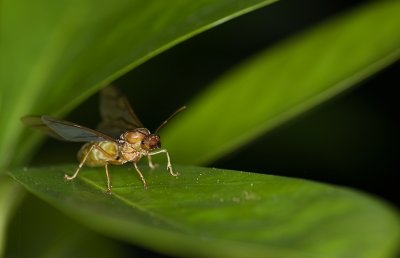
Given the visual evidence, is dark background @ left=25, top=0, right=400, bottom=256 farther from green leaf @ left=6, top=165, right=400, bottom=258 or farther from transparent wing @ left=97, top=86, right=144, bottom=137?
green leaf @ left=6, top=165, right=400, bottom=258

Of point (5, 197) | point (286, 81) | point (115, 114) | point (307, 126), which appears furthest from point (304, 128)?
point (5, 197)

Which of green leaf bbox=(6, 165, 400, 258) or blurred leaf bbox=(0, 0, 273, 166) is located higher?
blurred leaf bbox=(0, 0, 273, 166)

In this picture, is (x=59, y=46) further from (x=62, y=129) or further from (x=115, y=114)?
(x=115, y=114)

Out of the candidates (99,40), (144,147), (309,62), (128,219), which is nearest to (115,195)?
(128,219)

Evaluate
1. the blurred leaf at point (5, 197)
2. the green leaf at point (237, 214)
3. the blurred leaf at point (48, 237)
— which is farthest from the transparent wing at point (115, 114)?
the green leaf at point (237, 214)

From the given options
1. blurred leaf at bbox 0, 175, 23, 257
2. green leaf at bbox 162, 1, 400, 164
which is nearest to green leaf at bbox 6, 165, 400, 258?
blurred leaf at bbox 0, 175, 23, 257

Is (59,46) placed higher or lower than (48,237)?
higher

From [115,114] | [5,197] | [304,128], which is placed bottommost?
[5,197]
